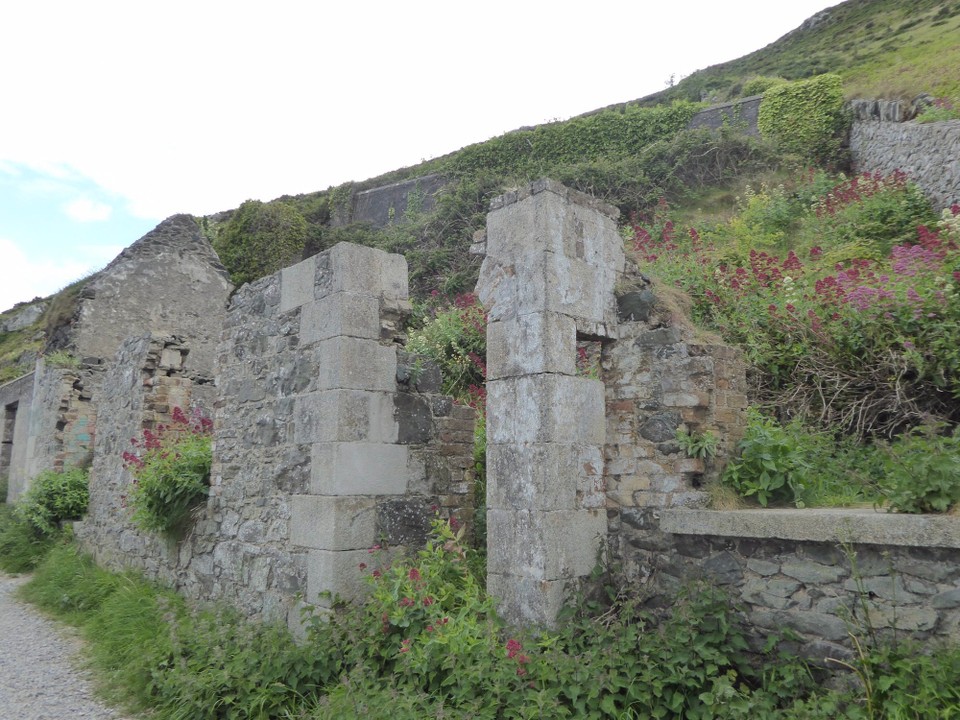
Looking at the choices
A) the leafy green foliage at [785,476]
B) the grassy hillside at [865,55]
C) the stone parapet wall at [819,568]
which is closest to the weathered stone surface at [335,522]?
the stone parapet wall at [819,568]

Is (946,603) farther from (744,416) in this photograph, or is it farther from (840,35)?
(840,35)

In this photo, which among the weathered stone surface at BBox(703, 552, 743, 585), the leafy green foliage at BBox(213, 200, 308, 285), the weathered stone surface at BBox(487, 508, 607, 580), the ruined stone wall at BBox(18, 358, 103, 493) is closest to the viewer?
the weathered stone surface at BBox(703, 552, 743, 585)

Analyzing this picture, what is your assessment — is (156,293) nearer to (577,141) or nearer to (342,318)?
(342,318)

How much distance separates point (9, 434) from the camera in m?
15.7

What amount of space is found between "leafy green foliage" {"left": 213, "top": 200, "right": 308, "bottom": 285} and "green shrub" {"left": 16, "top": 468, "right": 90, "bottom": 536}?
917cm

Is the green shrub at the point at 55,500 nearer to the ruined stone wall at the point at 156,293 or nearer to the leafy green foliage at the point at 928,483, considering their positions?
the ruined stone wall at the point at 156,293

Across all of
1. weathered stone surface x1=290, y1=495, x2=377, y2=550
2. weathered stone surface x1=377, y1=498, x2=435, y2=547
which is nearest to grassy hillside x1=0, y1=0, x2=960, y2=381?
weathered stone surface x1=377, y1=498, x2=435, y2=547

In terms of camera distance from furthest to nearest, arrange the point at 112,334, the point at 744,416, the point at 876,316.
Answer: the point at 112,334
the point at 876,316
the point at 744,416

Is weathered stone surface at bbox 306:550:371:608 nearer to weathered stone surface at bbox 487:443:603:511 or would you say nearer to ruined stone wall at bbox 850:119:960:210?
weathered stone surface at bbox 487:443:603:511

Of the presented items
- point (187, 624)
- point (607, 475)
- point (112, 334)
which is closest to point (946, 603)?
point (607, 475)

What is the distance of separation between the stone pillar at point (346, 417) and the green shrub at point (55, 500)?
6.40 meters

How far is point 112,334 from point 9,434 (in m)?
5.39

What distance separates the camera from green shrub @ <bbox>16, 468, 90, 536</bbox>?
398 inches

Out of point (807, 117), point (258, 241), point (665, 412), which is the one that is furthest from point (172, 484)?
point (807, 117)
